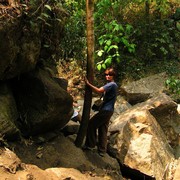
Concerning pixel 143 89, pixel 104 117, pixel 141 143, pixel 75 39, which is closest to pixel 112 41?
pixel 75 39

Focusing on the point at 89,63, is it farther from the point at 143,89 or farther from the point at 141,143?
the point at 143,89

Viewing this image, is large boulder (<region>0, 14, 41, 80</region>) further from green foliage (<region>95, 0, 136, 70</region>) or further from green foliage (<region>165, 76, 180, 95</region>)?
green foliage (<region>165, 76, 180, 95</region>)

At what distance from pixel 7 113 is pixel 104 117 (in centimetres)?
212

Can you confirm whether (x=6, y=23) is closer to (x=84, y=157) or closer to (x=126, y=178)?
(x=84, y=157)

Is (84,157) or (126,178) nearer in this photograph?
(84,157)

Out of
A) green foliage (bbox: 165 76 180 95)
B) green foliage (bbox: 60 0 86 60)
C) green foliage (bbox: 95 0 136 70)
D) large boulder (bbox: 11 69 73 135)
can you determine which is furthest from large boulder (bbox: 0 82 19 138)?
green foliage (bbox: 165 76 180 95)

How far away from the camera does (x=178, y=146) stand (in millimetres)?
9672

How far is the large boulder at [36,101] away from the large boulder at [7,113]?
246 mm

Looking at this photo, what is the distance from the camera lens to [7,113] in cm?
594

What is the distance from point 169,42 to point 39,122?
9095mm

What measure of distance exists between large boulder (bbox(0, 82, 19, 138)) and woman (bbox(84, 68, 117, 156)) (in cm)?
172

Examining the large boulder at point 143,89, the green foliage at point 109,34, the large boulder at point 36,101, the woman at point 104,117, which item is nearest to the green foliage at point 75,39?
the green foliage at point 109,34

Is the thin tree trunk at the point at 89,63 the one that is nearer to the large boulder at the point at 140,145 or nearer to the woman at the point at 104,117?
the woman at the point at 104,117

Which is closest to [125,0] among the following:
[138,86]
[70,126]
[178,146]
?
[138,86]
